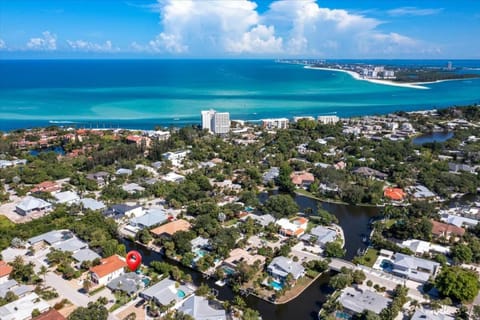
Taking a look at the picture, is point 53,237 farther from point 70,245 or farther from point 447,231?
point 447,231

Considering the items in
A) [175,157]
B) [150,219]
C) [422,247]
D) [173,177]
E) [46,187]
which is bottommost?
[422,247]

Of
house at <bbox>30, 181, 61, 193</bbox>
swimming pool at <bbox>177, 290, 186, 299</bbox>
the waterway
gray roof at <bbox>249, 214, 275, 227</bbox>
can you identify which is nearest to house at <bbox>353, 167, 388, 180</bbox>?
gray roof at <bbox>249, 214, 275, 227</bbox>

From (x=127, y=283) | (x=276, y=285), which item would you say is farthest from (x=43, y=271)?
(x=276, y=285)

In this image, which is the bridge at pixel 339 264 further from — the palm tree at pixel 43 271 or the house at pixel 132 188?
the house at pixel 132 188

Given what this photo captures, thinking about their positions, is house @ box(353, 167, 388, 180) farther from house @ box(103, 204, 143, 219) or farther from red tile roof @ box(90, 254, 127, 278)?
red tile roof @ box(90, 254, 127, 278)

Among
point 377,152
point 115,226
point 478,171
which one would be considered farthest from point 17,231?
point 478,171
